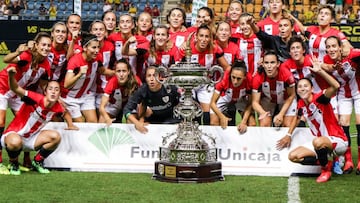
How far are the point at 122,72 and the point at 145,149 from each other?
0.88m

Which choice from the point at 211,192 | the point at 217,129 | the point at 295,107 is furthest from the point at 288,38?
the point at 211,192

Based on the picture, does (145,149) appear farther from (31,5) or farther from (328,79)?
(31,5)

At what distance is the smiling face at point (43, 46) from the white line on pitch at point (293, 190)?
2.46 meters

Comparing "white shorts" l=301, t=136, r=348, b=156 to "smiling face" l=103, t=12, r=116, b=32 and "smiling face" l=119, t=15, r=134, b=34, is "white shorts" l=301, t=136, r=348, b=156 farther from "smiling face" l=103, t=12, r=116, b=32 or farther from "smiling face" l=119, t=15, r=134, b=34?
"smiling face" l=103, t=12, r=116, b=32

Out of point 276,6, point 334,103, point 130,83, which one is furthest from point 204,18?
point 334,103

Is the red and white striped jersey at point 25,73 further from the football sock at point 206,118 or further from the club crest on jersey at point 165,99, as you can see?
the football sock at point 206,118

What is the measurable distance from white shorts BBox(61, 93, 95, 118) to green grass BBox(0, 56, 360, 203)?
3.97ft

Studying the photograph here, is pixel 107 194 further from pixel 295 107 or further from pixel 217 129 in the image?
pixel 295 107

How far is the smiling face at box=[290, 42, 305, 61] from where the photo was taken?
24.6 ft

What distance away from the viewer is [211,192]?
6.18 meters

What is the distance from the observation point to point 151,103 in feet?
24.7

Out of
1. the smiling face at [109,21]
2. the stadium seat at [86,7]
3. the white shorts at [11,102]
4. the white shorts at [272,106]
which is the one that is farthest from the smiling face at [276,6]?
the stadium seat at [86,7]

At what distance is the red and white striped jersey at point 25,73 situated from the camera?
7203mm

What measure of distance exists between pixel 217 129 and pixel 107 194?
1.52 meters
